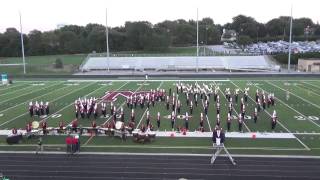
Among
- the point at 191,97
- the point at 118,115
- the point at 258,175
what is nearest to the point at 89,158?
the point at 258,175

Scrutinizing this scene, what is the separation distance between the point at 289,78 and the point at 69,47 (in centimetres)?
3888

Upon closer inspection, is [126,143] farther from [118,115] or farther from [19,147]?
[118,115]

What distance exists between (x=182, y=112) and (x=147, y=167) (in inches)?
324

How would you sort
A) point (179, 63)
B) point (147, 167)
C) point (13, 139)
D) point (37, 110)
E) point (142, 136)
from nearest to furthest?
point (147, 167)
point (142, 136)
point (13, 139)
point (37, 110)
point (179, 63)

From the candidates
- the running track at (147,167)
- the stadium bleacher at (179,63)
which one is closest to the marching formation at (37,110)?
the running track at (147,167)

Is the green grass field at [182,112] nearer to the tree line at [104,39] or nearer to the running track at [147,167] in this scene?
the running track at [147,167]

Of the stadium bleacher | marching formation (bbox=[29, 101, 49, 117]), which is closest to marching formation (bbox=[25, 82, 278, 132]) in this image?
marching formation (bbox=[29, 101, 49, 117])

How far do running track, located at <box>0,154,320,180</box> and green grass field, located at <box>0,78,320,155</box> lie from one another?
0.92 m

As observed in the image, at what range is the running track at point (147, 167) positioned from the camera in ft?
34.6

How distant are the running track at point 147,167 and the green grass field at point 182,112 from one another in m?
0.92

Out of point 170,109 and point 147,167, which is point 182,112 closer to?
point 170,109

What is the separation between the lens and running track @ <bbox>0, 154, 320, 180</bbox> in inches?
415

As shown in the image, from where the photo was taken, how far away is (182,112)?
1928 centimetres

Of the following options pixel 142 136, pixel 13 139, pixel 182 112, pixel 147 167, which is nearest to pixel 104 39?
pixel 182 112
